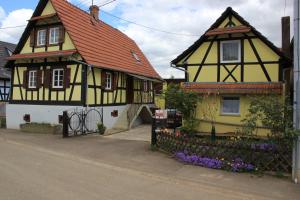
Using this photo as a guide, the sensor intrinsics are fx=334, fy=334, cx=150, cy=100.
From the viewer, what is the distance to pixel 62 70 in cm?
2002

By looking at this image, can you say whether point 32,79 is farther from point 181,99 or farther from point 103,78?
point 181,99

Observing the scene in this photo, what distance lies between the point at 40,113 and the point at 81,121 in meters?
3.67

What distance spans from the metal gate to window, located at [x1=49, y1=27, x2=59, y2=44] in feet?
15.7

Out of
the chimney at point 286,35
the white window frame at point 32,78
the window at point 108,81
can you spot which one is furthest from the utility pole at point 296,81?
the white window frame at point 32,78

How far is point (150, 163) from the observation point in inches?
434

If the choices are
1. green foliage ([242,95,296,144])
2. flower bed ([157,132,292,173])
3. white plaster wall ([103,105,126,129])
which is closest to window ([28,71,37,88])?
white plaster wall ([103,105,126,129])

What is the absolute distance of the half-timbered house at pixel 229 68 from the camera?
15664 millimetres

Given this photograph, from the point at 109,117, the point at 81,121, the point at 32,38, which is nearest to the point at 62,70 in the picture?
the point at 32,38

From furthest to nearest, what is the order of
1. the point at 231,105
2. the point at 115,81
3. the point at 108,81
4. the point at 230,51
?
1. the point at 115,81
2. the point at 108,81
3. the point at 230,51
4. the point at 231,105

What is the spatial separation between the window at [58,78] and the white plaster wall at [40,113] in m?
1.30

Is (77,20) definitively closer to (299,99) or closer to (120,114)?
(120,114)

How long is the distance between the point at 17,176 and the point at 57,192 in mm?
1954

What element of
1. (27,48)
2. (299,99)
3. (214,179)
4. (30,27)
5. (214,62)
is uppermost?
(30,27)

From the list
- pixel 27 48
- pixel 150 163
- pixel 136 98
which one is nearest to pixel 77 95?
pixel 27 48
